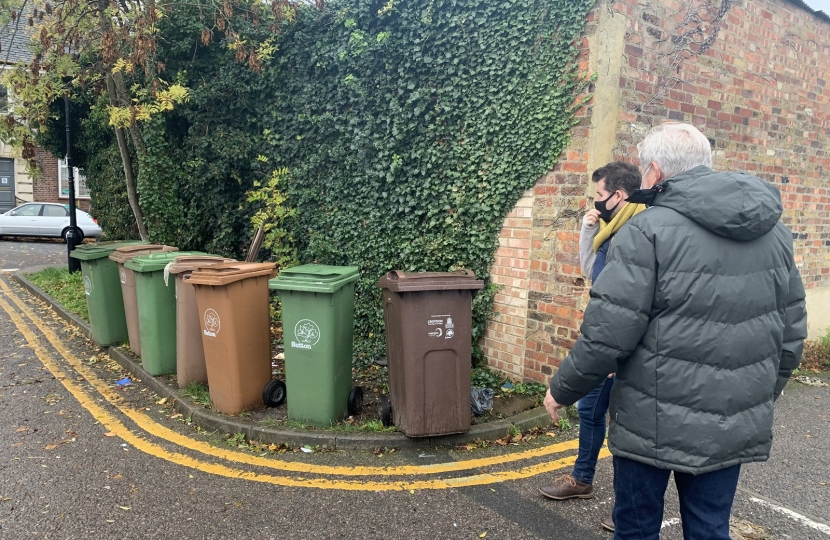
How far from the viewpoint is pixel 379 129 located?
251 inches

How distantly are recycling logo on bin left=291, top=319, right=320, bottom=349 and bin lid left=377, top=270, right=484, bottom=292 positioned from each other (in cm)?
61

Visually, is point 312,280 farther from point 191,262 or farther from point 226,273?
point 191,262

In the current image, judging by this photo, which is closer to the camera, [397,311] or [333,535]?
A: [333,535]

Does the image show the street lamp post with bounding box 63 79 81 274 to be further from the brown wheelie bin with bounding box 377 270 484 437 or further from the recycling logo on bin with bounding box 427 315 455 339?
the recycling logo on bin with bounding box 427 315 455 339

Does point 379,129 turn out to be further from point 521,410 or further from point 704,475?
point 704,475

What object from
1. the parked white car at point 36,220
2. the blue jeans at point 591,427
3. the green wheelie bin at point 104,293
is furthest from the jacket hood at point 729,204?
the parked white car at point 36,220

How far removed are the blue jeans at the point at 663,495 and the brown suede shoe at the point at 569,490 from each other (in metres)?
1.24

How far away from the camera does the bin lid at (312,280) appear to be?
13.8 ft

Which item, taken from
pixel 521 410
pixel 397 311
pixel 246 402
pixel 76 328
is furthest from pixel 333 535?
pixel 76 328

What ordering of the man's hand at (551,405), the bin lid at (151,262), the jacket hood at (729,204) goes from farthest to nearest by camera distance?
the bin lid at (151,262)
the man's hand at (551,405)
the jacket hood at (729,204)

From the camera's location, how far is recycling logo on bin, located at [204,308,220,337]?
15.0 feet

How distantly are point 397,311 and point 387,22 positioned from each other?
363 centimetres

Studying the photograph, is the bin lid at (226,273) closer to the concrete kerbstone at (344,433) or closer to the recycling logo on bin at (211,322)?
the recycling logo on bin at (211,322)

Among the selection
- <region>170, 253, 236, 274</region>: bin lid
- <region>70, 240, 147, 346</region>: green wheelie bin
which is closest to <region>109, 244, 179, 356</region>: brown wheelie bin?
<region>70, 240, 147, 346</region>: green wheelie bin
